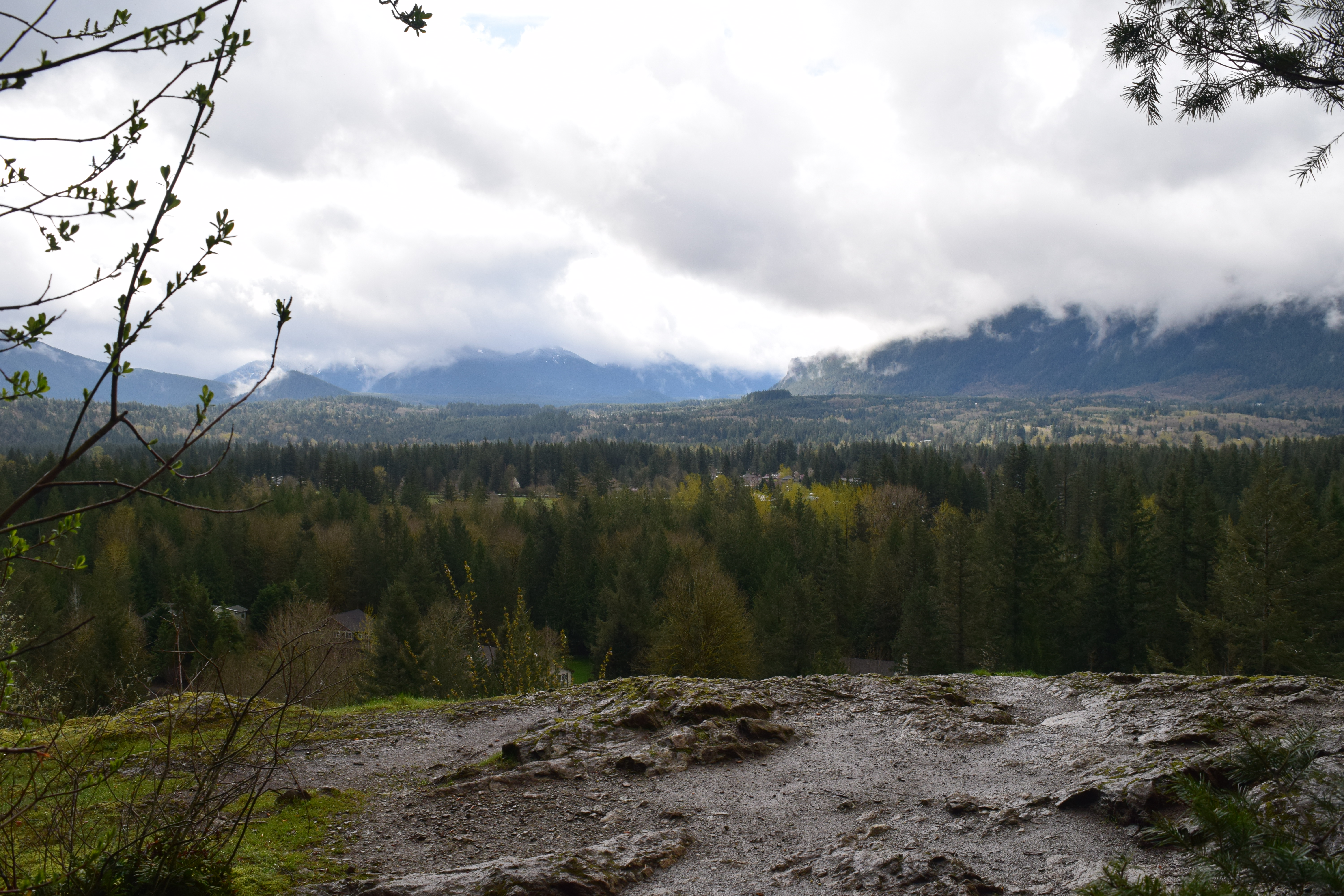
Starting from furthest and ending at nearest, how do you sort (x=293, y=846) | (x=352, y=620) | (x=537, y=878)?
(x=352, y=620)
(x=293, y=846)
(x=537, y=878)

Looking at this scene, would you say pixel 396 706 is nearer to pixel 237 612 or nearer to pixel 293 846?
pixel 293 846

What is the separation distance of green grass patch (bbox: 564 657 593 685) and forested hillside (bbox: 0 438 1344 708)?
1.24 meters

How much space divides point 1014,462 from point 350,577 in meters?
63.3

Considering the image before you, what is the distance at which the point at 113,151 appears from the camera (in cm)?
294

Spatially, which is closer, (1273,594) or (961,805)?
(961,805)

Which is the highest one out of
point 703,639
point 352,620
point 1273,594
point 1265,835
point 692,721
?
point 1265,835

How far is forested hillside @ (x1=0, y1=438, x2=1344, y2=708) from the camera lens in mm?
25281

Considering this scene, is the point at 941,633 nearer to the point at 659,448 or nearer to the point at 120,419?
the point at 120,419

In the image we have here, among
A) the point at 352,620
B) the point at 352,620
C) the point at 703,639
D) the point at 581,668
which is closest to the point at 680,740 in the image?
the point at 703,639

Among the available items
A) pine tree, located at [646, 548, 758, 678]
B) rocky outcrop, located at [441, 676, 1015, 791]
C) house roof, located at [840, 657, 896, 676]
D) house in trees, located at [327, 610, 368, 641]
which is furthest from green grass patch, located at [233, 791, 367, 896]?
house in trees, located at [327, 610, 368, 641]

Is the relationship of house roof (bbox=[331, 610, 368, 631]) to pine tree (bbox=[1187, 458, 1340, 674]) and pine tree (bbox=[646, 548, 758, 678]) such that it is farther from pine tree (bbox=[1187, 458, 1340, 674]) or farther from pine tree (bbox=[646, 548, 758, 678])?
pine tree (bbox=[1187, 458, 1340, 674])

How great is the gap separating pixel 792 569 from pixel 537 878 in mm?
35246

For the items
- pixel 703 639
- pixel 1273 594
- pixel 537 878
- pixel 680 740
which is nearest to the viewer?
pixel 537 878

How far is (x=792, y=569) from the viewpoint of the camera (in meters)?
39.8
